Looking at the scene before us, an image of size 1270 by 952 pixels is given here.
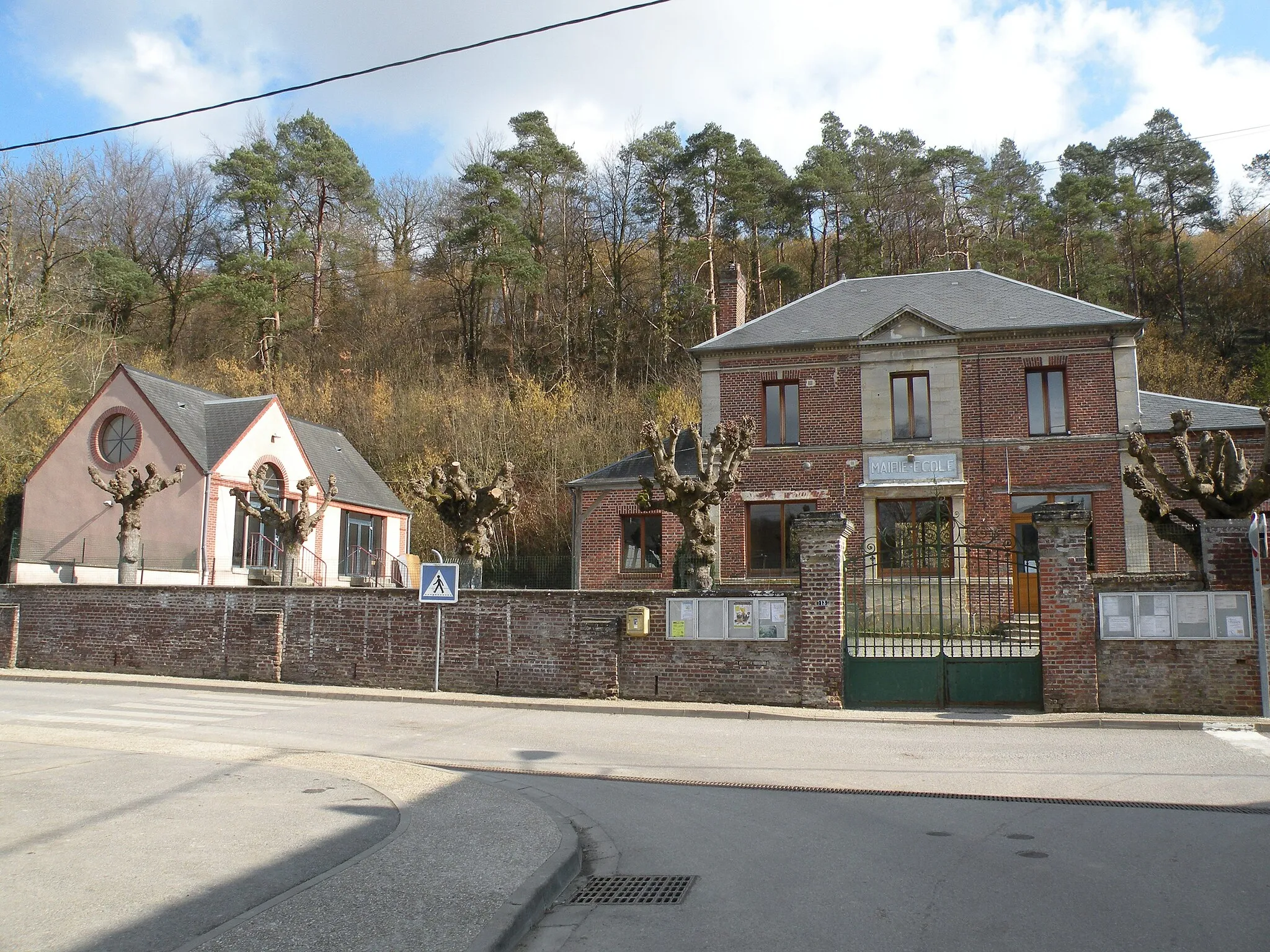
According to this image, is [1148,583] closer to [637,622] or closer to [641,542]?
[637,622]

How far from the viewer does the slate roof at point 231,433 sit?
103 feet

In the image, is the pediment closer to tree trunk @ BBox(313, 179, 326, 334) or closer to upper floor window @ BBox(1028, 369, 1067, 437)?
upper floor window @ BBox(1028, 369, 1067, 437)

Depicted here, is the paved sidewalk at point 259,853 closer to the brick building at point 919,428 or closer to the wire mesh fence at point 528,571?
the brick building at point 919,428

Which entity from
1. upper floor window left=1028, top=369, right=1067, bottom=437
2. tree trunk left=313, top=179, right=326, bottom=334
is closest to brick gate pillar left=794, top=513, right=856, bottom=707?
upper floor window left=1028, top=369, right=1067, bottom=437

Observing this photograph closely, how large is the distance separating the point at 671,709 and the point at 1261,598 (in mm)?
8810

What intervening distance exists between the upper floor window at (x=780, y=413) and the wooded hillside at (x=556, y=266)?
38.4 feet

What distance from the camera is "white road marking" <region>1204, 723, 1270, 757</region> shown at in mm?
12016

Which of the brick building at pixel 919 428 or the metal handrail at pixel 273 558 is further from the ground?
the brick building at pixel 919 428

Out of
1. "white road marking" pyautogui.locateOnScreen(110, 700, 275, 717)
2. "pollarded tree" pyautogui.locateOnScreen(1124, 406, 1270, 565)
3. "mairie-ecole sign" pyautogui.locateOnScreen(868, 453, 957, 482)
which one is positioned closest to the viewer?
"white road marking" pyautogui.locateOnScreen(110, 700, 275, 717)

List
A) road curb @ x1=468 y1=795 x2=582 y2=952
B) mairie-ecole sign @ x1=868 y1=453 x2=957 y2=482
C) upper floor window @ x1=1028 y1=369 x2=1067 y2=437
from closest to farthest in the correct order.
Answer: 1. road curb @ x1=468 y1=795 x2=582 y2=952
2. upper floor window @ x1=1028 y1=369 x2=1067 y2=437
3. mairie-ecole sign @ x1=868 y1=453 x2=957 y2=482

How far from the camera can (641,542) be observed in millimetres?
28078

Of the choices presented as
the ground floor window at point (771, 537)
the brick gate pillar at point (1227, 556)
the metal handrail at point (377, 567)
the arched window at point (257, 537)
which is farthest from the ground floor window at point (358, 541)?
the brick gate pillar at point (1227, 556)

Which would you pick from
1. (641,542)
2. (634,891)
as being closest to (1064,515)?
(634,891)

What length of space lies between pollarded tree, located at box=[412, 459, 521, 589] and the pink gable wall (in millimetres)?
12509
